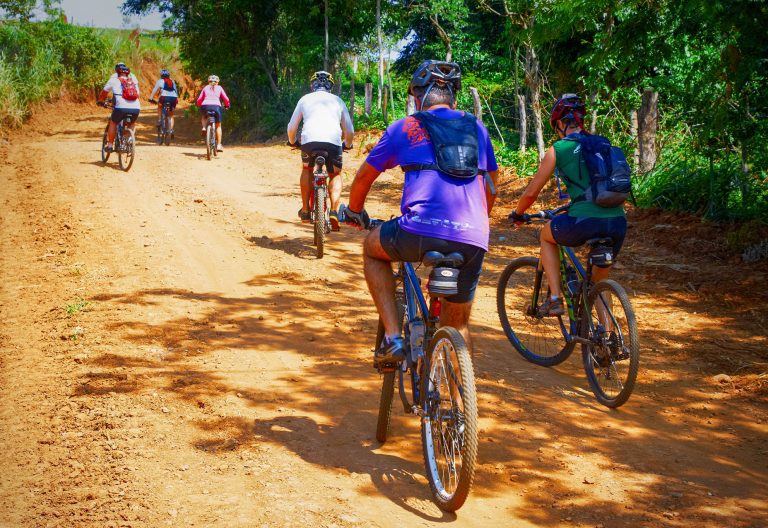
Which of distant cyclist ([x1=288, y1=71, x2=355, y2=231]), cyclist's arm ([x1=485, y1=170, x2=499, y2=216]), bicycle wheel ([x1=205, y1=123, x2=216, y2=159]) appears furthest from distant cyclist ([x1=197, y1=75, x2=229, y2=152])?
cyclist's arm ([x1=485, y1=170, x2=499, y2=216])

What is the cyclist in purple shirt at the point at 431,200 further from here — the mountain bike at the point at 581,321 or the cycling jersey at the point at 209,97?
the cycling jersey at the point at 209,97

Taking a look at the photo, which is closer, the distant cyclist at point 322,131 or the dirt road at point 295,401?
the dirt road at point 295,401

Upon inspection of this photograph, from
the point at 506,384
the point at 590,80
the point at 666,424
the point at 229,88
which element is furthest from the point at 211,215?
the point at 229,88

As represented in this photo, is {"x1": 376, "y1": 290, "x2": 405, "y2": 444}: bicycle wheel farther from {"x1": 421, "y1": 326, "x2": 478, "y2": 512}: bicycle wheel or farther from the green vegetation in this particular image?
the green vegetation

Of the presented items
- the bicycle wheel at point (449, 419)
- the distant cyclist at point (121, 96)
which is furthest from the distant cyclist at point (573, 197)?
the distant cyclist at point (121, 96)

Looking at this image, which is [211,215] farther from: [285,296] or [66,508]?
[66,508]

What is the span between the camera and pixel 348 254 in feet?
31.0

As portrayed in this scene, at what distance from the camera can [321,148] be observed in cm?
891

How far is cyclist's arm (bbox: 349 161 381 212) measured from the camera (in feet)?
13.4

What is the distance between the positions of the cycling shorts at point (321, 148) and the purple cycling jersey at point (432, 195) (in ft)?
16.5

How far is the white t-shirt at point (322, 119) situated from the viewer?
891cm

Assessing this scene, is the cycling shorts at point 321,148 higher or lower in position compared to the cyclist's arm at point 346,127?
lower

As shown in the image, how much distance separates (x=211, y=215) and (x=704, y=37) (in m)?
7.02

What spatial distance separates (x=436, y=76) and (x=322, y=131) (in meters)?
5.01
